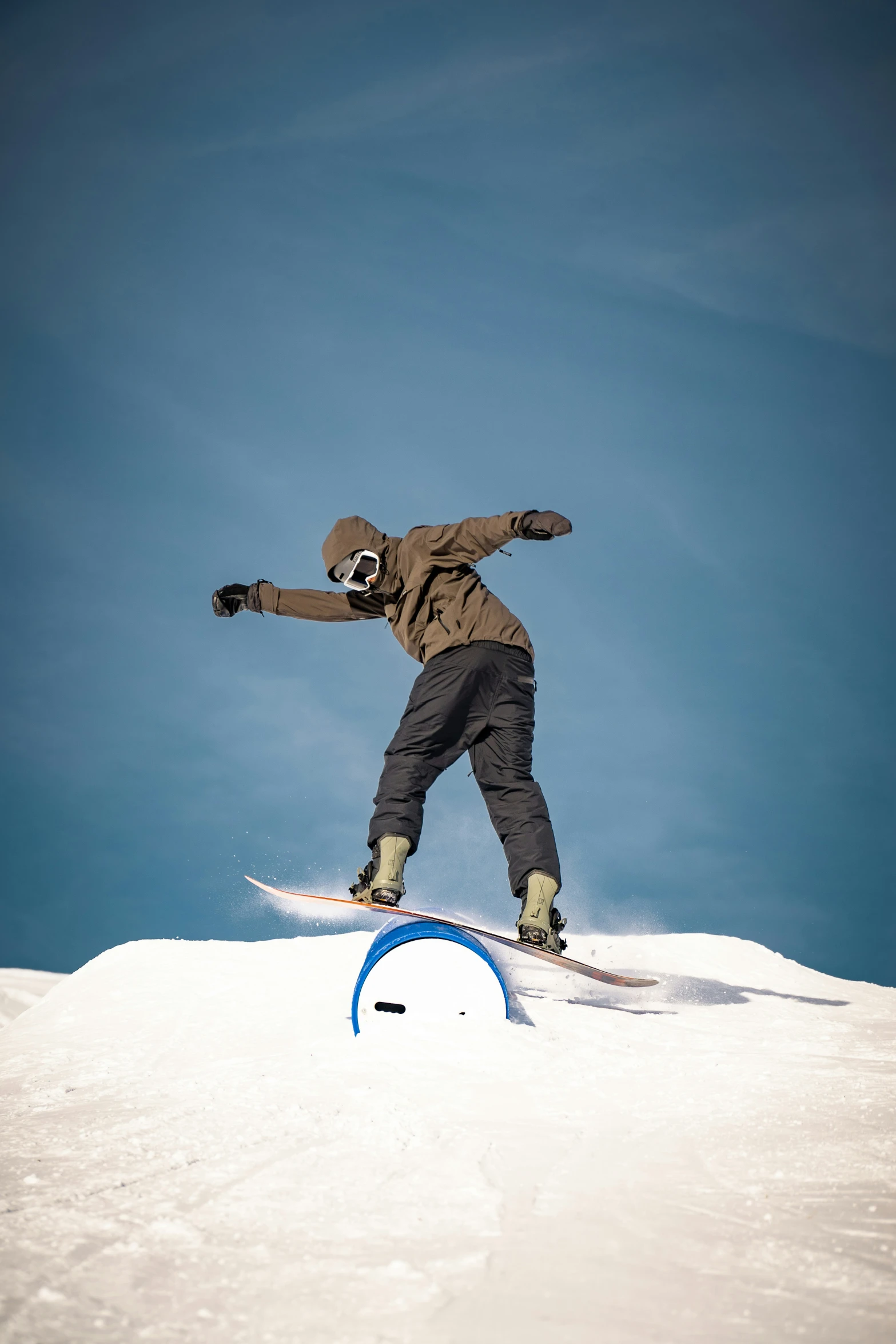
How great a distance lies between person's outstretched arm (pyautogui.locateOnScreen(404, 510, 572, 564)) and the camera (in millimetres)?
3658

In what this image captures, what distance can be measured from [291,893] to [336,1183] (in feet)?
7.52

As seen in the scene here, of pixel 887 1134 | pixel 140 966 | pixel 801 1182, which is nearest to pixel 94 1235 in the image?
pixel 801 1182

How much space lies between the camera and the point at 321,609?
4.37m

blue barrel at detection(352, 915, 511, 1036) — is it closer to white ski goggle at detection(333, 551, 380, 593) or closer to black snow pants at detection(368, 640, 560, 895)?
black snow pants at detection(368, 640, 560, 895)

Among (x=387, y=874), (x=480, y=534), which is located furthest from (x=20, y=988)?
(x=480, y=534)

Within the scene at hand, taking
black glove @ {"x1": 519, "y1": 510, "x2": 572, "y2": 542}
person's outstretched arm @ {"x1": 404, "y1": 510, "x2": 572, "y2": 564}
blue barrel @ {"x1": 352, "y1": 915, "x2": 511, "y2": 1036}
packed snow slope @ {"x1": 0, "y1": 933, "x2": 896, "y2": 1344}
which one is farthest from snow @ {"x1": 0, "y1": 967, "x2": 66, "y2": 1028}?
black glove @ {"x1": 519, "y1": 510, "x2": 572, "y2": 542}

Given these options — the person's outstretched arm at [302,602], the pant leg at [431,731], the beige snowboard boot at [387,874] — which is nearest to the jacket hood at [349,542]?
the person's outstretched arm at [302,602]

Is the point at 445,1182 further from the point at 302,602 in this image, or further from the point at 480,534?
the point at 302,602

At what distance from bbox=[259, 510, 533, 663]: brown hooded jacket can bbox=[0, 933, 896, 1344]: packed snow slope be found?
1731 mm

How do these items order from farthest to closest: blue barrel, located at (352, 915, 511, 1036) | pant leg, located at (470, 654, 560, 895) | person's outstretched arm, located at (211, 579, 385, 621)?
person's outstretched arm, located at (211, 579, 385, 621)
pant leg, located at (470, 654, 560, 895)
blue barrel, located at (352, 915, 511, 1036)

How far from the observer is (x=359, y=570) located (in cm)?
400

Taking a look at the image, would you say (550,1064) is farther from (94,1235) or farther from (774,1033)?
(94,1235)

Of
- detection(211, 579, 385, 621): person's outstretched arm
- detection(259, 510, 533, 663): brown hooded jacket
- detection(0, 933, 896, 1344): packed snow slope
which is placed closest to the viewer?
detection(0, 933, 896, 1344): packed snow slope

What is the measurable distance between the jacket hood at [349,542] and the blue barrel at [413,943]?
1784 millimetres
